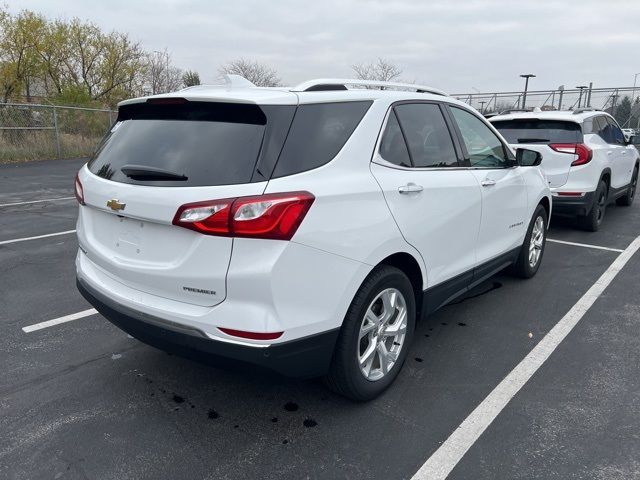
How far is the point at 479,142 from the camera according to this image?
4074 mm

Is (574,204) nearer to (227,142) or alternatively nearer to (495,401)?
(495,401)

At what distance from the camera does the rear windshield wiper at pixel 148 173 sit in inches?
96.3

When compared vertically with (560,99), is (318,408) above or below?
below

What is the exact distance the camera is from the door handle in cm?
292

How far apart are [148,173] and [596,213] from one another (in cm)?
671

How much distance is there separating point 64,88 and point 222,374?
27.3 meters

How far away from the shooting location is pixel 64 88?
25.9 metres

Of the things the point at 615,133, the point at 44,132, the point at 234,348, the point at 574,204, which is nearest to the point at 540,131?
the point at 574,204

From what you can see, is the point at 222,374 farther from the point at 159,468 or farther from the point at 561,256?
the point at 561,256

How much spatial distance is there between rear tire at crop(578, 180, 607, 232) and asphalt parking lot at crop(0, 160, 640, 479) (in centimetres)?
299

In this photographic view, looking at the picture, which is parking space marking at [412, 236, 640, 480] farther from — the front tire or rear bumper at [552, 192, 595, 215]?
rear bumper at [552, 192, 595, 215]

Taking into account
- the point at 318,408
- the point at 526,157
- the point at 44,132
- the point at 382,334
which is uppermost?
the point at 526,157

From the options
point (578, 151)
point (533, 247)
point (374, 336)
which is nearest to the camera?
point (374, 336)

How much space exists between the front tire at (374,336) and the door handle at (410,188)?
18.0 inches
